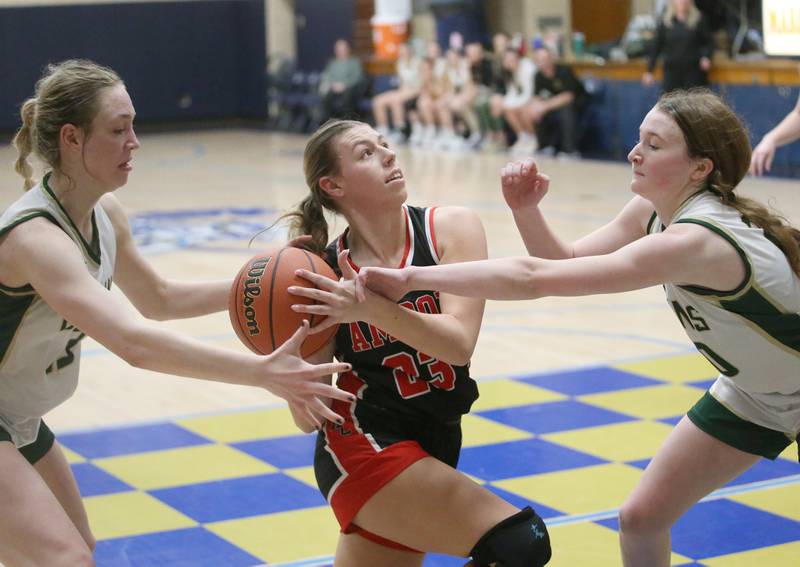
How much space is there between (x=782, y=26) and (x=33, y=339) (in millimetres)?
6461

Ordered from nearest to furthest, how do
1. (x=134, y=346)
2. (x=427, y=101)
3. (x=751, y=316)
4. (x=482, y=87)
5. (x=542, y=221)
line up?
Answer: (x=134, y=346) → (x=751, y=316) → (x=542, y=221) → (x=482, y=87) → (x=427, y=101)

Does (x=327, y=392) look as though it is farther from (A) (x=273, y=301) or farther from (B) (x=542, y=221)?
(B) (x=542, y=221)

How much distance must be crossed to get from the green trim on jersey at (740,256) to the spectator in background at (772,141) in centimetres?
217

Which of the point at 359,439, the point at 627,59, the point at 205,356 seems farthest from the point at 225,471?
the point at 627,59

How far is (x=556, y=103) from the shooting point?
16.5 metres

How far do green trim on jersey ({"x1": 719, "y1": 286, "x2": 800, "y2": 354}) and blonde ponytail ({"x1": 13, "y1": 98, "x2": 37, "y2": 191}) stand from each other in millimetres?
1837

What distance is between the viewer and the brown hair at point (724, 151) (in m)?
3.19

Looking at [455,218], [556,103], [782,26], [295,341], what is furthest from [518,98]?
[295,341]

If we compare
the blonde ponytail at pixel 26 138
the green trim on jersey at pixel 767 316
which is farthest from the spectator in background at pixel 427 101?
the green trim on jersey at pixel 767 316

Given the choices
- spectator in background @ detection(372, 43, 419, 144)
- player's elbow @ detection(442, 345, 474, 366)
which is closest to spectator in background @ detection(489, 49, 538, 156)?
spectator in background @ detection(372, 43, 419, 144)

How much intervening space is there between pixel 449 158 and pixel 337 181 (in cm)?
1411

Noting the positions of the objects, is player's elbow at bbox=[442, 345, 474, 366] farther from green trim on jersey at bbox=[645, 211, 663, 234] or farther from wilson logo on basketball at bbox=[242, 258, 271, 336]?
green trim on jersey at bbox=[645, 211, 663, 234]

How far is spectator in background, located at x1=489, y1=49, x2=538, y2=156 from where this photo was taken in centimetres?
1712

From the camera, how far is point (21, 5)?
70.5 feet
